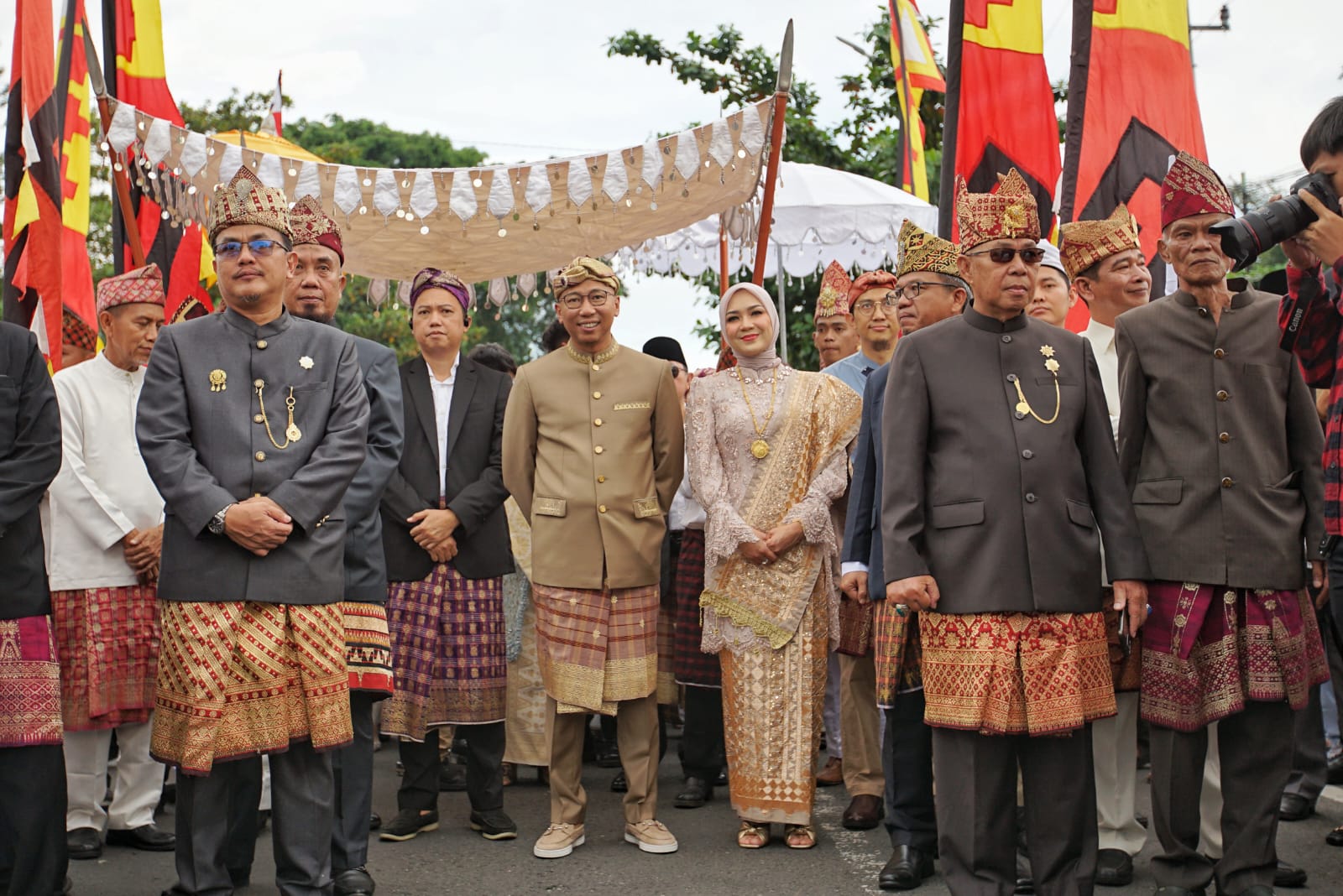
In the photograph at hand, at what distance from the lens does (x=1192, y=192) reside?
4.14m

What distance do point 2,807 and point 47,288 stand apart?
2.51 metres

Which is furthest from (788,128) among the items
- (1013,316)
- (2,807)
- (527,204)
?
(2,807)

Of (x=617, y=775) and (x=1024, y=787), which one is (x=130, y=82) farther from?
(x=1024, y=787)

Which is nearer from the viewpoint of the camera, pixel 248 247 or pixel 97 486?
pixel 248 247

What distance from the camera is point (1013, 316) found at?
13.0 ft

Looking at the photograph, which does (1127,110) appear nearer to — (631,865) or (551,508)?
(551,508)

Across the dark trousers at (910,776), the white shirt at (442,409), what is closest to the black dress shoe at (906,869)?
the dark trousers at (910,776)

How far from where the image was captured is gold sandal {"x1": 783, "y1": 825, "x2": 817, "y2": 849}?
505 centimetres

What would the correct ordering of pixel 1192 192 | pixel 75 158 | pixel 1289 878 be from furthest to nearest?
pixel 75 158 → pixel 1289 878 → pixel 1192 192

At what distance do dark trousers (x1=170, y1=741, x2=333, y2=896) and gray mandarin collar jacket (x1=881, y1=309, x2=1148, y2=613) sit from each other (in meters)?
1.91

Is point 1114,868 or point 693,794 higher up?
point 1114,868

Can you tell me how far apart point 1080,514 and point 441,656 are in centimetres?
281

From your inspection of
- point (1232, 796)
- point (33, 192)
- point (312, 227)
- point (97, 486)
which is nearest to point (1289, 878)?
point (1232, 796)

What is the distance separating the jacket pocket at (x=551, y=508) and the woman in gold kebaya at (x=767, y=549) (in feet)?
1.84
